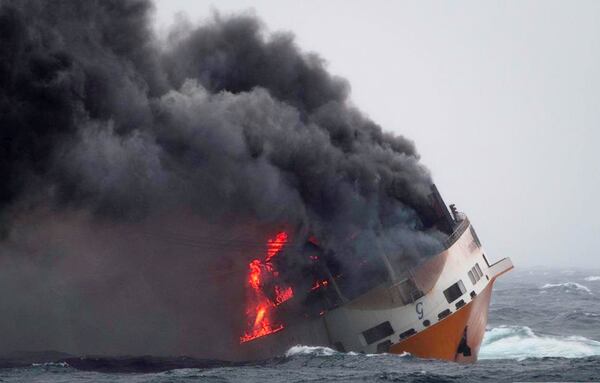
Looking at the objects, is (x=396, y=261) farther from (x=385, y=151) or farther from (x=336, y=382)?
(x=336, y=382)

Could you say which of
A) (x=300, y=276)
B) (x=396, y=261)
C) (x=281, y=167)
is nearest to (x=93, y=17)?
(x=281, y=167)

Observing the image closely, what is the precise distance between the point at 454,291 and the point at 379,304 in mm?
5031

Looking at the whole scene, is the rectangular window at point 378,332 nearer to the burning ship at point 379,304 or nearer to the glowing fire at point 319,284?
the burning ship at point 379,304

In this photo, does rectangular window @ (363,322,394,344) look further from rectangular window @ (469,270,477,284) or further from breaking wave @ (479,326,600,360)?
breaking wave @ (479,326,600,360)

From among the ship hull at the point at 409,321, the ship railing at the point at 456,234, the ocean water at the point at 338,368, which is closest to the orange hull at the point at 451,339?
the ship hull at the point at 409,321

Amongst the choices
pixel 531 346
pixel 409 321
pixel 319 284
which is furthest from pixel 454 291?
pixel 531 346

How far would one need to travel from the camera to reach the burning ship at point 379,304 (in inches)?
1464

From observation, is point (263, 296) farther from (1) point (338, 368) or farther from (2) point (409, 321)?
(1) point (338, 368)

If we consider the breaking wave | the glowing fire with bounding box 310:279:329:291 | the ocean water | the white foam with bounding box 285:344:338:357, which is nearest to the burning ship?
the glowing fire with bounding box 310:279:329:291

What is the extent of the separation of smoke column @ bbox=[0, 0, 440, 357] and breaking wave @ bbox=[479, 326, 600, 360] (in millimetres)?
10935

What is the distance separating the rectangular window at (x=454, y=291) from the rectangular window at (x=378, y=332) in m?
4.17

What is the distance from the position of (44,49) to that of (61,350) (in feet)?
64.2

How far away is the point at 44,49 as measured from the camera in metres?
34.3

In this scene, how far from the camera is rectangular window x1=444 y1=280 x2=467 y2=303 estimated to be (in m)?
38.3
